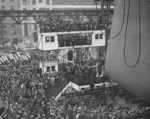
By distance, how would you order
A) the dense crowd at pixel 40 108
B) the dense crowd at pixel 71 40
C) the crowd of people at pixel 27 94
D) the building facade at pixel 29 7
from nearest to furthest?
the dense crowd at pixel 40 108 → the crowd of people at pixel 27 94 → the dense crowd at pixel 71 40 → the building facade at pixel 29 7

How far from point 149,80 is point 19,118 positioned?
29.8ft

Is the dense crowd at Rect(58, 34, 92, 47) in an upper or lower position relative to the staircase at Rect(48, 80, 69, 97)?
upper

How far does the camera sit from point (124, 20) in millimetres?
4777

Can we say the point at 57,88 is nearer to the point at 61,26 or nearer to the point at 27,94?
the point at 27,94

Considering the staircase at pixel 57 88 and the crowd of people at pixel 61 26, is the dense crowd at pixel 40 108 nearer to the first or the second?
the staircase at pixel 57 88

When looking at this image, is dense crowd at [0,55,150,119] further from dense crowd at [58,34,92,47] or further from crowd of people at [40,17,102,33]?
dense crowd at [58,34,92,47]

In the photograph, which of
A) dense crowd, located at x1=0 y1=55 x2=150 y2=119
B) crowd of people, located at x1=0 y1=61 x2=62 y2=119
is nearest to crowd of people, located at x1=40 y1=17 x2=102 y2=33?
crowd of people, located at x1=0 y1=61 x2=62 y2=119

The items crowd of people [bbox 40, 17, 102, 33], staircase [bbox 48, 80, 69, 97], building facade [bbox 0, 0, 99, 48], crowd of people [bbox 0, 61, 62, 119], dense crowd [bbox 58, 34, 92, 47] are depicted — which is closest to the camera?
crowd of people [bbox 0, 61, 62, 119]

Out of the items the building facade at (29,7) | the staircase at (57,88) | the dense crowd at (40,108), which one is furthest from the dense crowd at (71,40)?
the building facade at (29,7)

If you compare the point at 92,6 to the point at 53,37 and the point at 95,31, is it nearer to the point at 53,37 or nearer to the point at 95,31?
the point at 95,31

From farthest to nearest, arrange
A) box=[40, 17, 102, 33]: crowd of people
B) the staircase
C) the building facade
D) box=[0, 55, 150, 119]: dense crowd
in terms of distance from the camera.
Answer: the building facade
box=[40, 17, 102, 33]: crowd of people
the staircase
box=[0, 55, 150, 119]: dense crowd

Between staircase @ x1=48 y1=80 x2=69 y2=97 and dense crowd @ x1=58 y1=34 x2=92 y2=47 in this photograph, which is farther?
dense crowd @ x1=58 y1=34 x2=92 y2=47

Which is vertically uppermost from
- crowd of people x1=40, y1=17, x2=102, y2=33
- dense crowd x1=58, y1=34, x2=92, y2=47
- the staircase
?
crowd of people x1=40, y1=17, x2=102, y2=33

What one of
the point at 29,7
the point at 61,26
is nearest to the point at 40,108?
the point at 61,26
